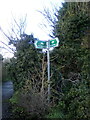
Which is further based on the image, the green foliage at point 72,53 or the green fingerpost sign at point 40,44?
the green fingerpost sign at point 40,44

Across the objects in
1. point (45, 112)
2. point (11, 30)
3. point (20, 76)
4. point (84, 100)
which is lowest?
point (45, 112)

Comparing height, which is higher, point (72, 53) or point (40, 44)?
point (40, 44)

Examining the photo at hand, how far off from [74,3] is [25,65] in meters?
2.79

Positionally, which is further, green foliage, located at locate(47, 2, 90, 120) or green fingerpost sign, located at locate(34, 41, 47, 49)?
green fingerpost sign, located at locate(34, 41, 47, 49)

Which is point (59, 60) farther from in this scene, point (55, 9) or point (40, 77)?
point (55, 9)

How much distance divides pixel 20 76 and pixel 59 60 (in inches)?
58.8

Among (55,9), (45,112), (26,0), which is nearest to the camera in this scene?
(45,112)

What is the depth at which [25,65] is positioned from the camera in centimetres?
503

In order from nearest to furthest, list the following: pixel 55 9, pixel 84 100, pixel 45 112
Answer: pixel 84 100, pixel 45 112, pixel 55 9

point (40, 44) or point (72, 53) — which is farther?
point (72, 53)

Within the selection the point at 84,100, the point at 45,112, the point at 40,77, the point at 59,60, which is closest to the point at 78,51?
the point at 59,60

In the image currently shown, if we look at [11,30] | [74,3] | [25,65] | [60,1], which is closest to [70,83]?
[25,65]

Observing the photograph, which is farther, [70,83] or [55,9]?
[55,9]

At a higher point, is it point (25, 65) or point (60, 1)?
point (60, 1)
